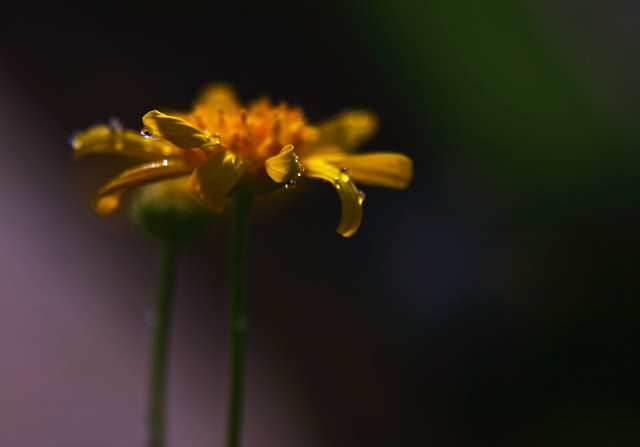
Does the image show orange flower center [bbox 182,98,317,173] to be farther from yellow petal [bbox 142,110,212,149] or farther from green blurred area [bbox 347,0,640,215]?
green blurred area [bbox 347,0,640,215]

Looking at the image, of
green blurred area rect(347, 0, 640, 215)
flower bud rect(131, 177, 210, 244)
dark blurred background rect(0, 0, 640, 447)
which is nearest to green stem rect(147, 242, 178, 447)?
flower bud rect(131, 177, 210, 244)

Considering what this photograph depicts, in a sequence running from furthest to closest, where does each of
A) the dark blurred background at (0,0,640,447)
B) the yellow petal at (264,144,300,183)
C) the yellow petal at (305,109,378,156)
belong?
the dark blurred background at (0,0,640,447)
the yellow petal at (305,109,378,156)
the yellow petal at (264,144,300,183)

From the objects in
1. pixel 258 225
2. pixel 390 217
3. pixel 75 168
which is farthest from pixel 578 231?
pixel 75 168

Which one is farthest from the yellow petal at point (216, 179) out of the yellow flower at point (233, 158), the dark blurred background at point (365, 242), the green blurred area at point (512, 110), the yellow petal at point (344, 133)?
the green blurred area at point (512, 110)

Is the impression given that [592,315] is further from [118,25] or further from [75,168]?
[118,25]

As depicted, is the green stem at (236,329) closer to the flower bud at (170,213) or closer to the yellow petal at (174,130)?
the yellow petal at (174,130)
